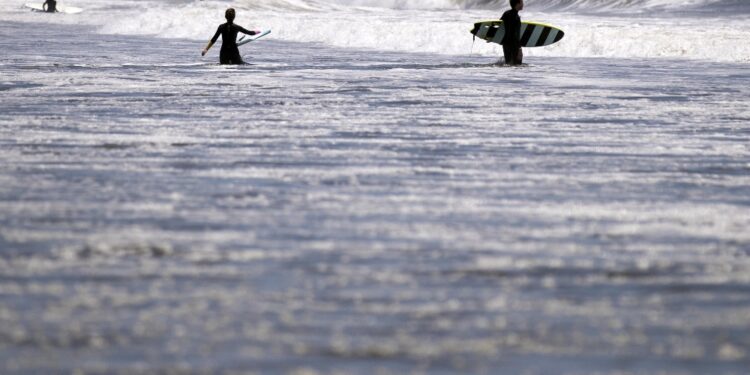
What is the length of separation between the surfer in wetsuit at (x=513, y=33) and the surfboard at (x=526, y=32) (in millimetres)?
419

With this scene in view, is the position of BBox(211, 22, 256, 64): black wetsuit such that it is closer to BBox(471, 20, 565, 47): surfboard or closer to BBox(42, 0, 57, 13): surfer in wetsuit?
BBox(471, 20, 565, 47): surfboard

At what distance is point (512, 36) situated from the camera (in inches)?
945

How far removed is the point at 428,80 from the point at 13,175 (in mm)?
11555

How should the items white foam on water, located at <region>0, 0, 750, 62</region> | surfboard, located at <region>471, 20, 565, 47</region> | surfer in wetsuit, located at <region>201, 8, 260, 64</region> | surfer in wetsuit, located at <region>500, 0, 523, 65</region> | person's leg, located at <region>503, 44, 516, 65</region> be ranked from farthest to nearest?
white foam on water, located at <region>0, 0, 750, 62</region> < surfboard, located at <region>471, 20, 565, 47</region> < person's leg, located at <region>503, 44, 516, 65</region> < surfer in wetsuit, located at <region>500, 0, 523, 65</region> < surfer in wetsuit, located at <region>201, 8, 260, 64</region>

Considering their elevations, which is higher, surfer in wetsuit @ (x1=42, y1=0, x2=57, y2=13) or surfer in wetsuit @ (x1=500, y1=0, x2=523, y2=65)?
surfer in wetsuit @ (x1=500, y1=0, x2=523, y2=65)

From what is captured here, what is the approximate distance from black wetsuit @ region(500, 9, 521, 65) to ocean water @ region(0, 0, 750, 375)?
6583 millimetres

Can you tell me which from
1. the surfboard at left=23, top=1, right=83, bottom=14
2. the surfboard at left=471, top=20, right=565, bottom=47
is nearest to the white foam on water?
the surfboard at left=471, top=20, right=565, bottom=47

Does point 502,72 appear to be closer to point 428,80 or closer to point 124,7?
point 428,80

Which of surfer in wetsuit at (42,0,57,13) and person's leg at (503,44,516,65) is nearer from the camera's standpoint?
person's leg at (503,44,516,65)

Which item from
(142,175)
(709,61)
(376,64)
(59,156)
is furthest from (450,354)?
(709,61)

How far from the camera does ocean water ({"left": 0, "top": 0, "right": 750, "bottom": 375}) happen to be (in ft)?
16.5

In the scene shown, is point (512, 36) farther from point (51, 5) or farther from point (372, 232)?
point (51, 5)

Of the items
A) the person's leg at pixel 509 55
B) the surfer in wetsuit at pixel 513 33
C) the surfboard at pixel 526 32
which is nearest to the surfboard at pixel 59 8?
the surfboard at pixel 526 32

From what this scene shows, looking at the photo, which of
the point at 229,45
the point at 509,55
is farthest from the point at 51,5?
the point at 509,55
